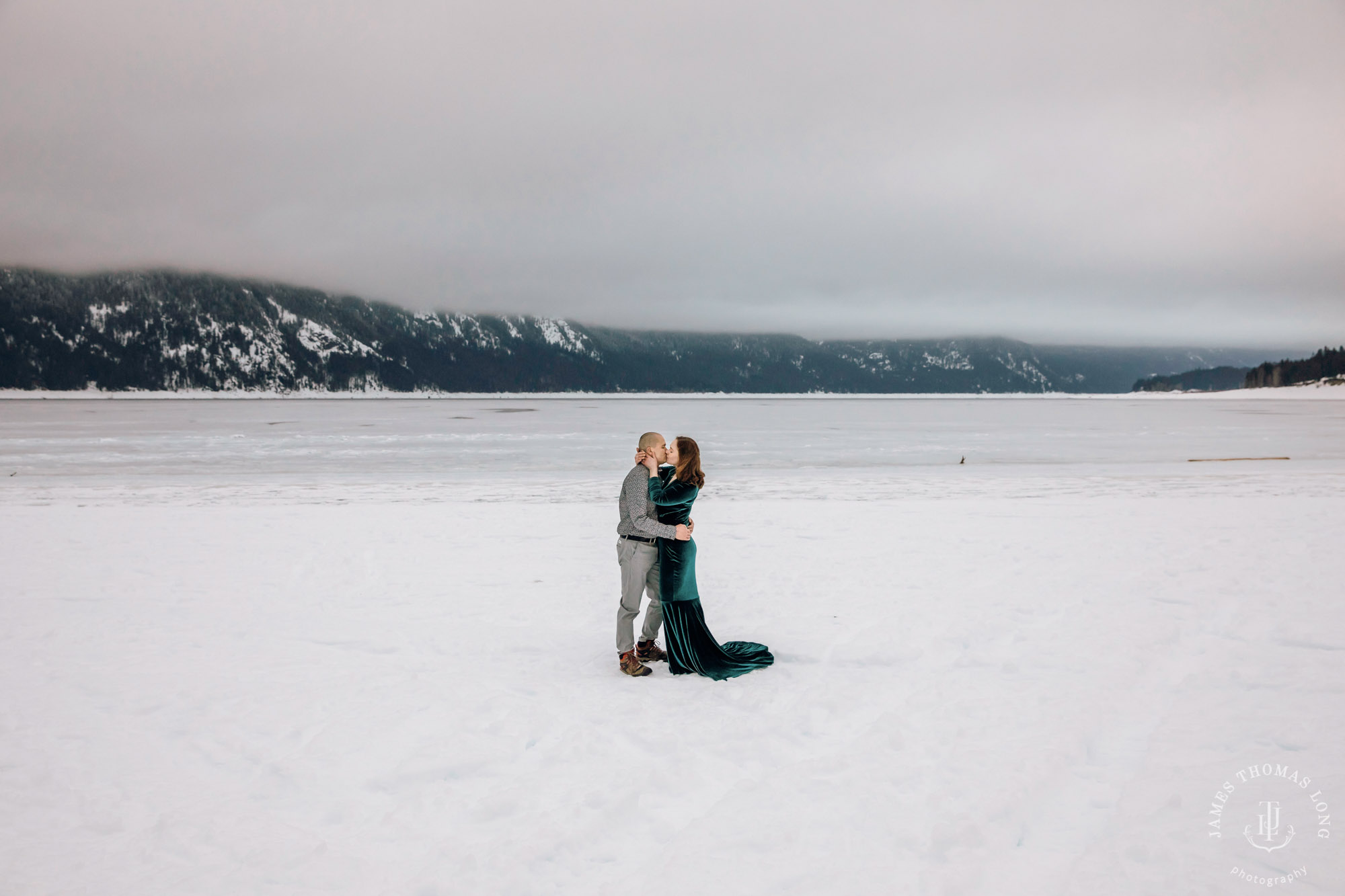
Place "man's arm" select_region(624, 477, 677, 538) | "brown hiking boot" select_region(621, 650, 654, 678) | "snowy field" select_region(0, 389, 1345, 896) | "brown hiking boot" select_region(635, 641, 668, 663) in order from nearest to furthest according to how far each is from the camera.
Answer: "snowy field" select_region(0, 389, 1345, 896), "man's arm" select_region(624, 477, 677, 538), "brown hiking boot" select_region(621, 650, 654, 678), "brown hiking boot" select_region(635, 641, 668, 663)

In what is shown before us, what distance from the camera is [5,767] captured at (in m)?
4.40

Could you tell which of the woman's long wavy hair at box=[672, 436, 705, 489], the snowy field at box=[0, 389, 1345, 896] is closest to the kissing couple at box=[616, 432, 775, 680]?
the woman's long wavy hair at box=[672, 436, 705, 489]

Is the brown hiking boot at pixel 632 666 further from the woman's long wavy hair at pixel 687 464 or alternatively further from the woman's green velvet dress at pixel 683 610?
the woman's long wavy hair at pixel 687 464

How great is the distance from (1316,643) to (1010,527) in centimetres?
616

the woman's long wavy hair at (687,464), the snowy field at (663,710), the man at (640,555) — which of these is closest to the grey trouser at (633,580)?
the man at (640,555)

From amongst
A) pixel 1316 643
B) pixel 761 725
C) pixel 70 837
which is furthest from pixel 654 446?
pixel 1316 643

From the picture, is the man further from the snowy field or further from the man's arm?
the snowy field

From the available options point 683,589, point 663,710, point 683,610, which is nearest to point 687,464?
point 683,589

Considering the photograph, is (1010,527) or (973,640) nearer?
(973,640)

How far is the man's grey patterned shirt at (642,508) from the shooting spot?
17.5ft

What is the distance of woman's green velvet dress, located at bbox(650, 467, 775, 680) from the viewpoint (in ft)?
17.6

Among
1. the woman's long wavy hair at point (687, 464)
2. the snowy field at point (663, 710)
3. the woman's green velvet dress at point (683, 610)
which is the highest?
the woman's long wavy hair at point (687, 464)

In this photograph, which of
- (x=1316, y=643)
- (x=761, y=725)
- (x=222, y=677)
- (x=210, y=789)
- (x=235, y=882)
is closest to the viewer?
(x=235, y=882)

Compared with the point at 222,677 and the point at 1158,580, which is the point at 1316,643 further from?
the point at 222,677
